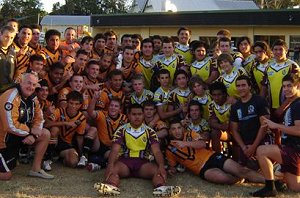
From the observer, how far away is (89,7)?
91562 mm

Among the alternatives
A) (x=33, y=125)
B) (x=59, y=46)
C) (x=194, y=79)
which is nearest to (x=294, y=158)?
(x=194, y=79)

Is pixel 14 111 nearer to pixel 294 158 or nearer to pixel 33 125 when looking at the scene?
pixel 33 125

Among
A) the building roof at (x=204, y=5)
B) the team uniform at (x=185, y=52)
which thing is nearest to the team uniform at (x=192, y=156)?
the team uniform at (x=185, y=52)

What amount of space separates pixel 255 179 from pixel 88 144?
8.36 feet

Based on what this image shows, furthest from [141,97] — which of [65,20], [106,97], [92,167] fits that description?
[65,20]

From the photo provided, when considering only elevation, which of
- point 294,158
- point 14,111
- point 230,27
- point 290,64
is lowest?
point 294,158

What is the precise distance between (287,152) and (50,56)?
4.21 m

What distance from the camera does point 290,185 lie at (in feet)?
20.0

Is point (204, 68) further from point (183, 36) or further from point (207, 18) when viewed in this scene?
point (207, 18)

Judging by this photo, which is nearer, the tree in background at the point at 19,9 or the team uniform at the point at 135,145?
the team uniform at the point at 135,145

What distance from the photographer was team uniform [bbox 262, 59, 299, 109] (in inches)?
286

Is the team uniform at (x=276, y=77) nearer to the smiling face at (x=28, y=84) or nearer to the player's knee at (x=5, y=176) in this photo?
the smiling face at (x=28, y=84)

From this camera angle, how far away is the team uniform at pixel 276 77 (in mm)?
7254

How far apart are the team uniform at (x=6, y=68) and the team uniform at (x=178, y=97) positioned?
100 inches
